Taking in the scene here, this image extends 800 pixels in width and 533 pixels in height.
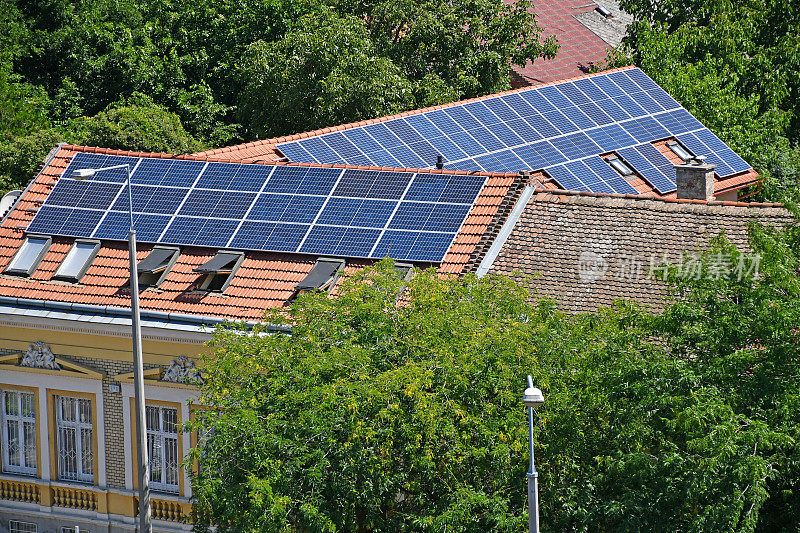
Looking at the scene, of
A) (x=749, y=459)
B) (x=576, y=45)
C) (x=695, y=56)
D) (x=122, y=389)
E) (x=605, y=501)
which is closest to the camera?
(x=749, y=459)

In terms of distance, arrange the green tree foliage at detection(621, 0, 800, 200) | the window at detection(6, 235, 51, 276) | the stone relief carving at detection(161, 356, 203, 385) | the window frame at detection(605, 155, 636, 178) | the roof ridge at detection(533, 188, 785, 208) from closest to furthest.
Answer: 1. the stone relief carving at detection(161, 356, 203, 385)
2. the roof ridge at detection(533, 188, 785, 208)
3. the window at detection(6, 235, 51, 276)
4. the window frame at detection(605, 155, 636, 178)
5. the green tree foliage at detection(621, 0, 800, 200)

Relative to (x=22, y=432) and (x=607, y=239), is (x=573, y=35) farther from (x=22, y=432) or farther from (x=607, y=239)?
(x=22, y=432)

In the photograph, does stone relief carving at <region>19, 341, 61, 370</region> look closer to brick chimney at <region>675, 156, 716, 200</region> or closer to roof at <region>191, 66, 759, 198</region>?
roof at <region>191, 66, 759, 198</region>

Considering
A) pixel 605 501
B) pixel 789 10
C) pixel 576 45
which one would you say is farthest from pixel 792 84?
pixel 605 501

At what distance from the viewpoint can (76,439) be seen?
31.6 metres

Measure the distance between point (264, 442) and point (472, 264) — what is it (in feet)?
27.3

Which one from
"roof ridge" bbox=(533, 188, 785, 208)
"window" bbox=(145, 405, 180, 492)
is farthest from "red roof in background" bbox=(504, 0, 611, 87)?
"window" bbox=(145, 405, 180, 492)

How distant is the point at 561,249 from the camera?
29.6m

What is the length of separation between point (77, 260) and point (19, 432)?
407 centimetres

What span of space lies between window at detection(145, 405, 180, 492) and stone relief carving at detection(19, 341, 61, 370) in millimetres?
2467

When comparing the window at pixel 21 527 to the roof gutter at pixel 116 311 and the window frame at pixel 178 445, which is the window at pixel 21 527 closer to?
the window frame at pixel 178 445

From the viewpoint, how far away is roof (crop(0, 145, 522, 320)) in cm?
2952

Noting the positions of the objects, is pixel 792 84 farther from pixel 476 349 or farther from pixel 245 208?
pixel 476 349

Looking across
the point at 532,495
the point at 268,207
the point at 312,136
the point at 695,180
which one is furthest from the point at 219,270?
the point at 695,180
